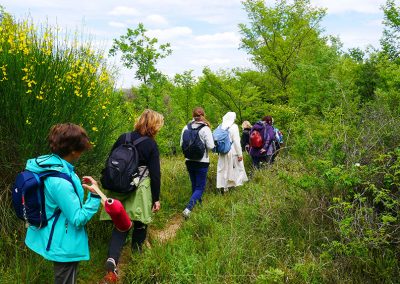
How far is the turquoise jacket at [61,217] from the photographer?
2596 millimetres

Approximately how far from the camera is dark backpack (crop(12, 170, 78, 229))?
255 centimetres

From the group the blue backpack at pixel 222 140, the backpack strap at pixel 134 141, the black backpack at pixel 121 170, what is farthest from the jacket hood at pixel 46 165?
the blue backpack at pixel 222 140

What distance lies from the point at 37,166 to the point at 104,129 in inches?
102

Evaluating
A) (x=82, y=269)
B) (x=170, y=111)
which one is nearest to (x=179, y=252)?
(x=82, y=269)

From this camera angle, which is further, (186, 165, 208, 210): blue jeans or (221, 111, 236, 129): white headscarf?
(221, 111, 236, 129): white headscarf

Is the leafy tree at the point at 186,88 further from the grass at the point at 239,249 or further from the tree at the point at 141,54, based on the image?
the grass at the point at 239,249

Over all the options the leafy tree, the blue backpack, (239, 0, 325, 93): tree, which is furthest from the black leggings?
(239, 0, 325, 93): tree

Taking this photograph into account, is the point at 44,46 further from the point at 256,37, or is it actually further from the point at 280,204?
the point at 256,37

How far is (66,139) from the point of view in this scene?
271 cm

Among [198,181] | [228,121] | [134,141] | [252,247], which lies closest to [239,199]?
[198,181]

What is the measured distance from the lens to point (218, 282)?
11.1 feet

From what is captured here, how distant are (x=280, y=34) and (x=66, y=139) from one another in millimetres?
14936

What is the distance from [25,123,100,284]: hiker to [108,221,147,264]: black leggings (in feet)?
2.84

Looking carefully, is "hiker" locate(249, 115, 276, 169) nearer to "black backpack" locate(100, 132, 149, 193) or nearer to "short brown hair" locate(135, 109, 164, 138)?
"short brown hair" locate(135, 109, 164, 138)
